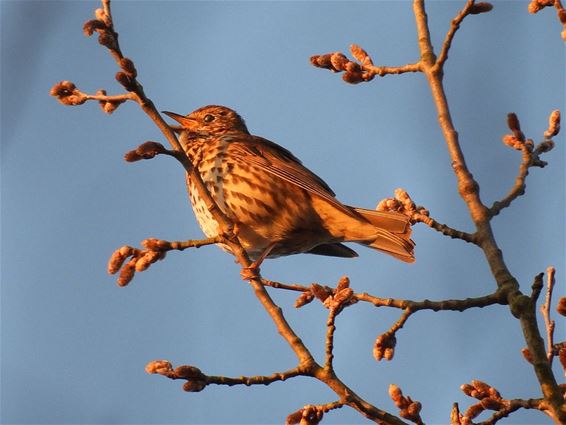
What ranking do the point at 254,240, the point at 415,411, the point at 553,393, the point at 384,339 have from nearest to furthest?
the point at 553,393, the point at 415,411, the point at 384,339, the point at 254,240

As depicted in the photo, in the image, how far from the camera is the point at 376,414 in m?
3.00

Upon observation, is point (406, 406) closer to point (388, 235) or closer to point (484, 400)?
point (484, 400)

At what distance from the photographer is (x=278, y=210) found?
19.2ft

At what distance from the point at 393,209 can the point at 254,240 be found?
2217mm

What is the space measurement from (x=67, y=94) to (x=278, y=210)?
248 cm

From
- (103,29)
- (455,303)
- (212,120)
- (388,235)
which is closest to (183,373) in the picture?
(455,303)

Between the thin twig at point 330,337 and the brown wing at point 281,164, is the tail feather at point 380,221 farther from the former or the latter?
the thin twig at point 330,337

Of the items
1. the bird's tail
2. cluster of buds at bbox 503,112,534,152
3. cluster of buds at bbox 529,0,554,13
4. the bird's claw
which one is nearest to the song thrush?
the bird's tail

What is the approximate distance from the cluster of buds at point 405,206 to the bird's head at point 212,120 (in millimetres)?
3389

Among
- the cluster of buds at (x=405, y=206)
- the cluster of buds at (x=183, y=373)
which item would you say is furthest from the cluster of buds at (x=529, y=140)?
the cluster of buds at (x=183, y=373)

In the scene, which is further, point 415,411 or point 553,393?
point 415,411

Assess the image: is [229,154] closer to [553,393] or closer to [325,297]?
[325,297]

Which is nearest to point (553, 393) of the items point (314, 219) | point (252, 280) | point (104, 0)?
point (252, 280)

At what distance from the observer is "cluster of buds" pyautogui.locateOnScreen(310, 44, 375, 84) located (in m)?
4.12
